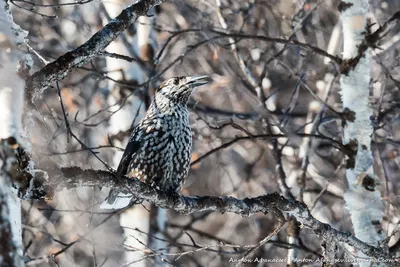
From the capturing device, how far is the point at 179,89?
534 cm

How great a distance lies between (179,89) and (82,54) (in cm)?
221

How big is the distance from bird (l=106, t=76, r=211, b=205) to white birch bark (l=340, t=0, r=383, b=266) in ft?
3.64

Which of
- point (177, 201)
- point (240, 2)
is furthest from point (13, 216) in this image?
point (240, 2)

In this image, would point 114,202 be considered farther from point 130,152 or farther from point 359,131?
point 359,131

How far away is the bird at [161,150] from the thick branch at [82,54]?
1.54 m

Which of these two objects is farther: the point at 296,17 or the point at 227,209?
the point at 296,17

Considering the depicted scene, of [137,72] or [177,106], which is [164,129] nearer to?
[177,106]

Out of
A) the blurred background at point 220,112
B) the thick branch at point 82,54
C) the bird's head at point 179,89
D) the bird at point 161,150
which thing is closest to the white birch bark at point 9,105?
the thick branch at point 82,54

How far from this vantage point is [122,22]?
11.2ft

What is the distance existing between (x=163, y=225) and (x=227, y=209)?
2813 mm

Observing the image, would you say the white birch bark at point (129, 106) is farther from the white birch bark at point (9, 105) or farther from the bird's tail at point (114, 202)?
the white birch bark at point (9, 105)

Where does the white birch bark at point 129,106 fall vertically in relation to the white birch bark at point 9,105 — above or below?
above

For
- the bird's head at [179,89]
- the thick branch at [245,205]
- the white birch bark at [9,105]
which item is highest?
the bird's head at [179,89]

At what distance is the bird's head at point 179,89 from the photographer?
209 inches
